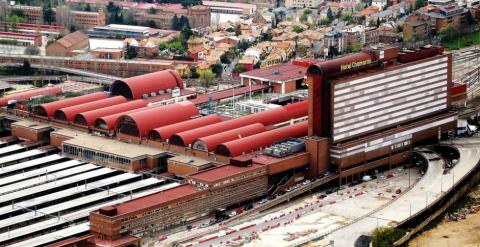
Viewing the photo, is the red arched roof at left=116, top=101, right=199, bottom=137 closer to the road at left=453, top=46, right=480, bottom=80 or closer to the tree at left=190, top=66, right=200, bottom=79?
the tree at left=190, top=66, right=200, bottom=79

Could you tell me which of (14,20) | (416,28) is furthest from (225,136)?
(14,20)

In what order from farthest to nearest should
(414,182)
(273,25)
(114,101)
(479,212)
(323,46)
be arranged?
(273,25) < (323,46) < (114,101) < (414,182) < (479,212)

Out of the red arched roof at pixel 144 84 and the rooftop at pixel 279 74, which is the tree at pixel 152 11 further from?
the red arched roof at pixel 144 84

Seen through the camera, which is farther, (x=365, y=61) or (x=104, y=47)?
(x=104, y=47)

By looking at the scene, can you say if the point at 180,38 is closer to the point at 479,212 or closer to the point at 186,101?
the point at 186,101

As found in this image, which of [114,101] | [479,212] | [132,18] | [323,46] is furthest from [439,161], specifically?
Result: [132,18]

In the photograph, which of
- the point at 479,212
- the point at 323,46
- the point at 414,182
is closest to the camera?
the point at 479,212

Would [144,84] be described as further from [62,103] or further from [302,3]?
[302,3]

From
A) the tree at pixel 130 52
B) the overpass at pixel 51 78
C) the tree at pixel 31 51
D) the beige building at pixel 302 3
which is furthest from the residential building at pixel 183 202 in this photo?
the beige building at pixel 302 3
